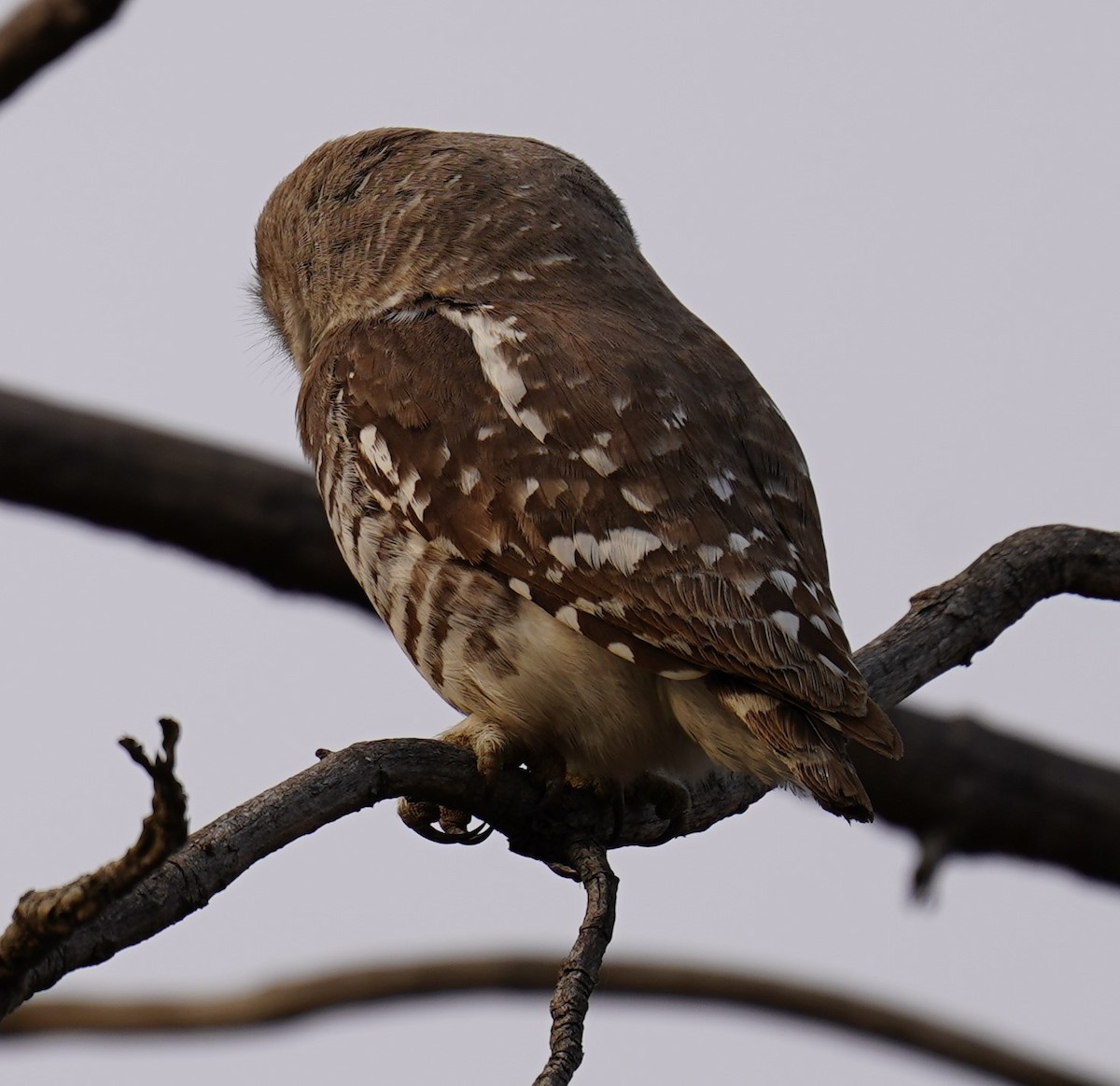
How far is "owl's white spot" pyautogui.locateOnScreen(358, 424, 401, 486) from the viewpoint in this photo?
4.30 m

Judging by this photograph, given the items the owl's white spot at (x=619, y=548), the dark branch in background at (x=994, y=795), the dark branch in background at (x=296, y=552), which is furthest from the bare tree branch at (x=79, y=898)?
the dark branch in background at (x=994, y=795)

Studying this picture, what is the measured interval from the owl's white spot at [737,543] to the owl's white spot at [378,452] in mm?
916

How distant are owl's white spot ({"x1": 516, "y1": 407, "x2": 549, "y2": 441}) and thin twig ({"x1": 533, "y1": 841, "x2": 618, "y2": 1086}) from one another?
996 mm

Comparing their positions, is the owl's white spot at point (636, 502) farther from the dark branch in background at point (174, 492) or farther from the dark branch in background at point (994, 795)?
the dark branch in background at point (994, 795)

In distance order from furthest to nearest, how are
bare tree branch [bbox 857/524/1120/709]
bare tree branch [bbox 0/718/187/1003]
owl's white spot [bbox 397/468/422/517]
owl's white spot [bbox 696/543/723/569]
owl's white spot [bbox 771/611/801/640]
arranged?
bare tree branch [bbox 857/524/1120/709]
owl's white spot [bbox 397/468/422/517]
owl's white spot [bbox 696/543/723/569]
owl's white spot [bbox 771/611/801/640]
bare tree branch [bbox 0/718/187/1003]

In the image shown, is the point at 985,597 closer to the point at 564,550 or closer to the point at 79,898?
the point at 564,550

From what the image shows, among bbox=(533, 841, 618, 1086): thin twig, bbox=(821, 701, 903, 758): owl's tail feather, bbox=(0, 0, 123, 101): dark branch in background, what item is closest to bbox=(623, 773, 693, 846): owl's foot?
bbox=(533, 841, 618, 1086): thin twig

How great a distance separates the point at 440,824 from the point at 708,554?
1.06 metres

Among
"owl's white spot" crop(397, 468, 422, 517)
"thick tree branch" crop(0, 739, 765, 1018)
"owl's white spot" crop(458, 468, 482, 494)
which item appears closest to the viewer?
"thick tree branch" crop(0, 739, 765, 1018)

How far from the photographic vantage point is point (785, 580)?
3.84 m

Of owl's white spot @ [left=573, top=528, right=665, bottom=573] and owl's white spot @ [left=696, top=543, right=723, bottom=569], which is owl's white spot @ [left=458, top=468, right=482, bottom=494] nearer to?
owl's white spot @ [left=573, top=528, right=665, bottom=573]

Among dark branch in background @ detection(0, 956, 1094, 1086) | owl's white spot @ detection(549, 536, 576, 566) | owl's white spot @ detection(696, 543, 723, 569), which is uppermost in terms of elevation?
owl's white spot @ detection(696, 543, 723, 569)

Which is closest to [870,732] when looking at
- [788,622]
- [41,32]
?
[788,622]

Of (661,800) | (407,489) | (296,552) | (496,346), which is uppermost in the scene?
(496,346)
